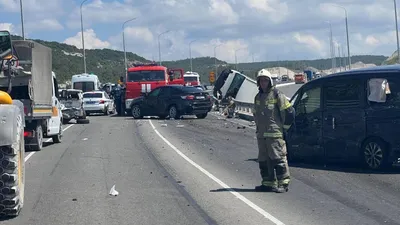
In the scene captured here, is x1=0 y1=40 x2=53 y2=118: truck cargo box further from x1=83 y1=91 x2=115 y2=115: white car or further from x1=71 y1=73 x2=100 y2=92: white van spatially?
x1=71 y1=73 x2=100 y2=92: white van

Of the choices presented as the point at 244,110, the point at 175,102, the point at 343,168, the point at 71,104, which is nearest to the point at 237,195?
the point at 343,168

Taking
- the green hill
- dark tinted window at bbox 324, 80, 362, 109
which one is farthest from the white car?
the green hill

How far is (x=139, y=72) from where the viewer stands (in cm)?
4041

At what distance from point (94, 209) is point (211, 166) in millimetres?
5375

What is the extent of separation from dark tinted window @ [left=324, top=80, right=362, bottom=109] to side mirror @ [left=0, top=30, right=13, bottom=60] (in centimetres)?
647

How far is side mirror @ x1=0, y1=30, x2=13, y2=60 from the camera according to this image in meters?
11.9

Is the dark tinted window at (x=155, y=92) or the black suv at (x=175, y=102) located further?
the dark tinted window at (x=155, y=92)

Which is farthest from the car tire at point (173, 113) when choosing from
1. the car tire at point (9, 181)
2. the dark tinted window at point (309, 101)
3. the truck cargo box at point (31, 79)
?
the car tire at point (9, 181)

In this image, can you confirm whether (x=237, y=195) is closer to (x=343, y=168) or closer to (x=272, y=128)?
(x=272, y=128)

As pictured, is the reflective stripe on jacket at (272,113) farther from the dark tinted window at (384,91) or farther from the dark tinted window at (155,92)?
the dark tinted window at (155,92)

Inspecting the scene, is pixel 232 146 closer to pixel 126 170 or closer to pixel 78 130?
pixel 126 170

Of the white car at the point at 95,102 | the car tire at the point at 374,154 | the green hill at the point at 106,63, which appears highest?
the green hill at the point at 106,63

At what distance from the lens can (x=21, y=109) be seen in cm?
1117

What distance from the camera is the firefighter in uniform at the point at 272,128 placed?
38.8 ft
